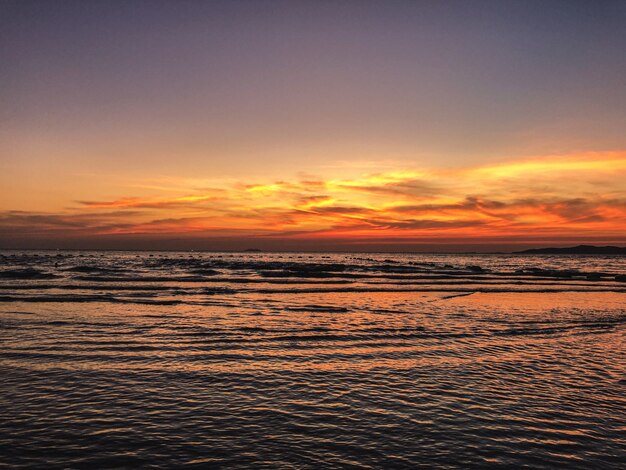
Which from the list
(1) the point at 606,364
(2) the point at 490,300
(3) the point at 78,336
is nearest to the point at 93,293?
(3) the point at 78,336

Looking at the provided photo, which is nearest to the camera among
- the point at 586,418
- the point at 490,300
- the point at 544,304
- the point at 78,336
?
the point at 586,418

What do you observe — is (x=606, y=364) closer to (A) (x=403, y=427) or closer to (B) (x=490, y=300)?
(A) (x=403, y=427)

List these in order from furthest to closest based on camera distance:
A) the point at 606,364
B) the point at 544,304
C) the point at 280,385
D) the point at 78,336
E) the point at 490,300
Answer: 1. the point at 490,300
2. the point at 544,304
3. the point at 78,336
4. the point at 606,364
5. the point at 280,385

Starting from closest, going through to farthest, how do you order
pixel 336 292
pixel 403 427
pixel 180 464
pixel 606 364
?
pixel 180 464 → pixel 403 427 → pixel 606 364 → pixel 336 292

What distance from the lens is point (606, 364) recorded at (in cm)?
1394

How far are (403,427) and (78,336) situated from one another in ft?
42.7

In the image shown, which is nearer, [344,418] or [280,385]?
[344,418]

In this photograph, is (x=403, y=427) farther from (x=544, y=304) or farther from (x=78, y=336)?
(x=544, y=304)

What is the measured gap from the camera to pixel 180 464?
7211 mm

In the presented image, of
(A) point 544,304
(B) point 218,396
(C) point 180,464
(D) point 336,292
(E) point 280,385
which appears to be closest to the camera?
(C) point 180,464

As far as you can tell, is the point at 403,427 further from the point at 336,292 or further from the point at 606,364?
the point at 336,292

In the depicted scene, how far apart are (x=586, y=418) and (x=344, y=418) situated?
197 inches

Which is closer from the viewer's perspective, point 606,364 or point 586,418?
point 586,418

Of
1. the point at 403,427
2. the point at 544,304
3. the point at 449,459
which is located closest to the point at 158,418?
the point at 403,427
